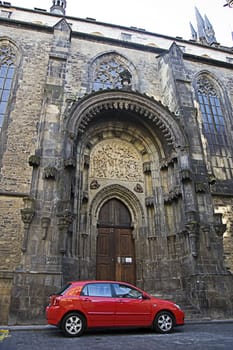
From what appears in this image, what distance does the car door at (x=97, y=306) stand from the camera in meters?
5.42

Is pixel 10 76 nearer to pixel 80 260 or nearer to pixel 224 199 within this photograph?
pixel 80 260

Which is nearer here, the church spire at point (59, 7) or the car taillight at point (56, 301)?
the car taillight at point (56, 301)

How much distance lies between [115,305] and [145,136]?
8524 mm

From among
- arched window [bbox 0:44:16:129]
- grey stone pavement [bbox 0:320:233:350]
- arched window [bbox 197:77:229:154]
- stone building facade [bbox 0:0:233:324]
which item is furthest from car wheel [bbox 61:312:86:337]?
arched window [bbox 197:77:229:154]

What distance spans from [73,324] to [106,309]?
715 millimetres

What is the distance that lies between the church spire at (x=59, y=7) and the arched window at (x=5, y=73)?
Result: 31.3ft

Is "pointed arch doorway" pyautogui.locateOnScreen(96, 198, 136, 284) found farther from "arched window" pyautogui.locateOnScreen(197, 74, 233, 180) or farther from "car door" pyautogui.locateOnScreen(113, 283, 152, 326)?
"arched window" pyautogui.locateOnScreen(197, 74, 233, 180)

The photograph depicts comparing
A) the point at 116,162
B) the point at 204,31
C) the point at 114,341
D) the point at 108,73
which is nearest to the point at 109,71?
the point at 108,73

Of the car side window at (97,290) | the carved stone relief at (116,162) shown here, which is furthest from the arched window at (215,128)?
the car side window at (97,290)

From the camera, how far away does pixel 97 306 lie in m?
5.52

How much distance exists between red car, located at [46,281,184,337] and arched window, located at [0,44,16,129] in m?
8.86

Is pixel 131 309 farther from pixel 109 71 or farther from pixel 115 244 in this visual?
pixel 109 71

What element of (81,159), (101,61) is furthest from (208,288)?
(101,61)

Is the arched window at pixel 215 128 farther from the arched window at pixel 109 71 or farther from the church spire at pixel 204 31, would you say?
the church spire at pixel 204 31
